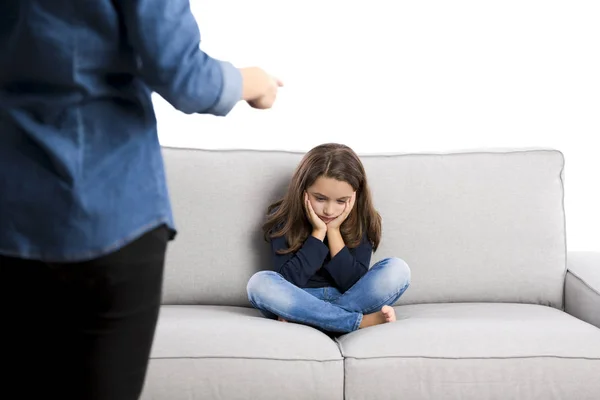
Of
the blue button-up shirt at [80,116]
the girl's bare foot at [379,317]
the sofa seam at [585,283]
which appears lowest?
the girl's bare foot at [379,317]

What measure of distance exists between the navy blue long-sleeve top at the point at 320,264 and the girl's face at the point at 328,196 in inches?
3.6

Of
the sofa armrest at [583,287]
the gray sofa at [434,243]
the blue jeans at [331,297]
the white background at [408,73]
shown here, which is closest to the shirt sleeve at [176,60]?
the gray sofa at [434,243]

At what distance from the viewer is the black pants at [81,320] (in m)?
0.82

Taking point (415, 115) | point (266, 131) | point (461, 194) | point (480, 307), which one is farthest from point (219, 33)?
point (480, 307)

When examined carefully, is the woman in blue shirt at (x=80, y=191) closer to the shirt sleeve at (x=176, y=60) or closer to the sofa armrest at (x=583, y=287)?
the shirt sleeve at (x=176, y=60)

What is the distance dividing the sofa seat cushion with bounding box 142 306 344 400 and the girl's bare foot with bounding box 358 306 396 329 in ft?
1.10

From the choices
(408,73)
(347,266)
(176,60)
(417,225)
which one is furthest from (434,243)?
(176,60)

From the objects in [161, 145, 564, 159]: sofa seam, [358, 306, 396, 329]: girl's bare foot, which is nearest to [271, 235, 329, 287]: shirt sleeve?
[358, 306, 396, 329]: girl's bare foot

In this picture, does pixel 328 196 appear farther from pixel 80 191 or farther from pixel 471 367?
pixel 80 191

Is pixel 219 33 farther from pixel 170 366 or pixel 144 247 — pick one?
pixel 144 247

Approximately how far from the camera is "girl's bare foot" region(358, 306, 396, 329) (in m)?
2.45

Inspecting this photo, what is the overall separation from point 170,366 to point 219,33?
1.51 meters

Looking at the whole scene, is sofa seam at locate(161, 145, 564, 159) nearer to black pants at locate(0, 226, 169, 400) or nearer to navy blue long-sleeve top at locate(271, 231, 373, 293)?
navy blue long-sleeve top at locate(271, 231, 373, 293)

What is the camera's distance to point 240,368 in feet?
6.89
